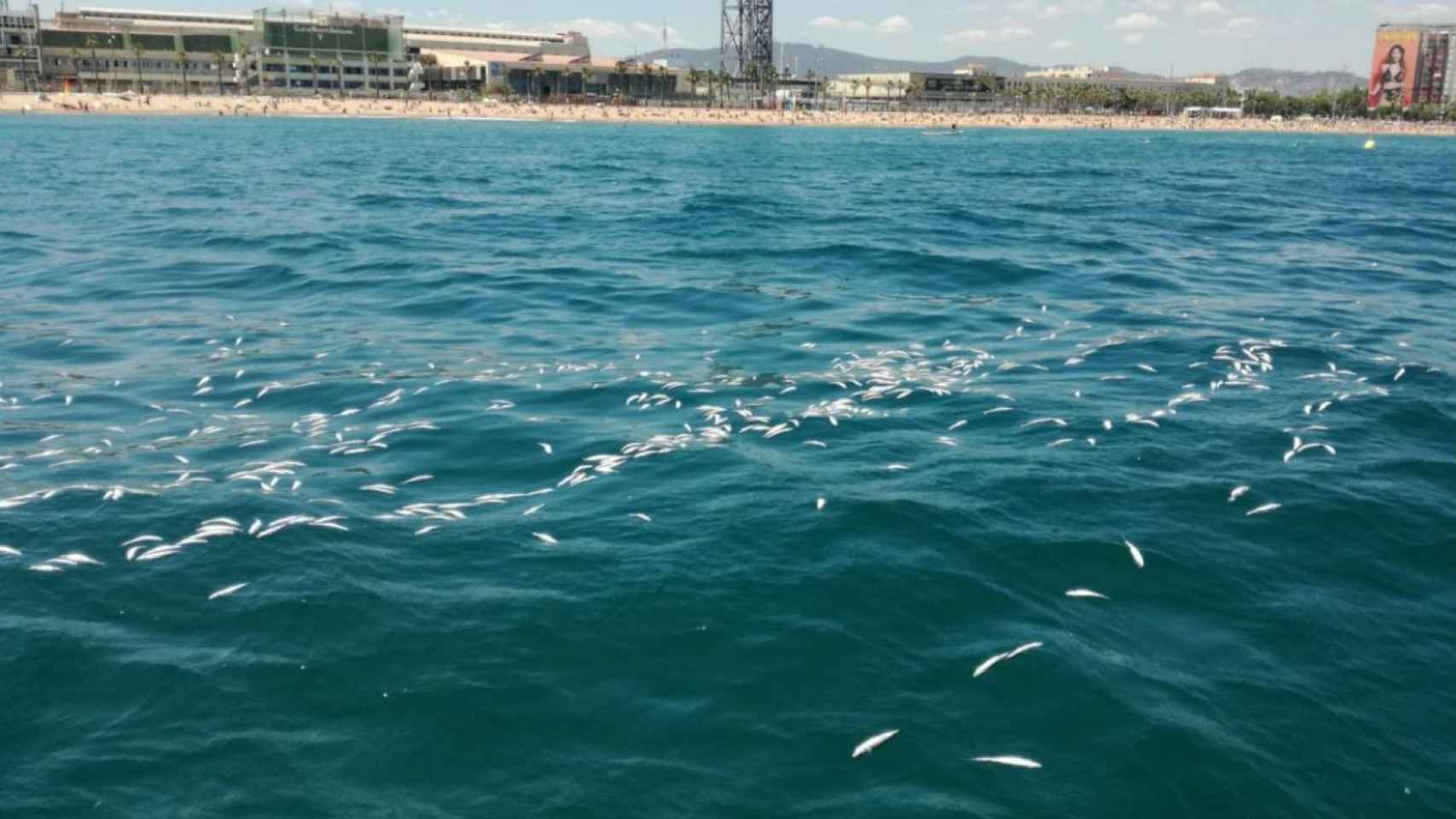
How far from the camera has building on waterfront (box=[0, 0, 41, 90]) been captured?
157m

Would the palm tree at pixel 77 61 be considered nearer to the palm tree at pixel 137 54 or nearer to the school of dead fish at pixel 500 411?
the palm tree at pixel 137 54

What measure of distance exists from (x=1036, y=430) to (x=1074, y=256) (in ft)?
53.7

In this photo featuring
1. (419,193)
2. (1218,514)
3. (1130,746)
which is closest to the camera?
(1130,746)

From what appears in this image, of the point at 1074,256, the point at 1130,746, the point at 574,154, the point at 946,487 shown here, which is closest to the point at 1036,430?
the point at 946,487

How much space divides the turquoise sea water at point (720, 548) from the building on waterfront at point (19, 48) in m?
167

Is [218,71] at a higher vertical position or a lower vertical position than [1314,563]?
higher

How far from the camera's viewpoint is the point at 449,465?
37.1 ft

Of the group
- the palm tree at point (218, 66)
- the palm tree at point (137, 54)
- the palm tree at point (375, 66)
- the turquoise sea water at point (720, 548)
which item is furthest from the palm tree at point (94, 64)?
the turquoise sea water at point (720, 548)

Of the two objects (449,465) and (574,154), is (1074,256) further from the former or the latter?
(574,154)

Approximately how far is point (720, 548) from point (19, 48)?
7499 inches

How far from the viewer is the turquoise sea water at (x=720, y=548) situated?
248 inches

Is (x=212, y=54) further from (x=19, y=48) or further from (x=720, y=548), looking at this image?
(x=720, y=548)

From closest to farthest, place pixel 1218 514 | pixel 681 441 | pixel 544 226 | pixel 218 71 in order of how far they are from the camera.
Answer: pixel 1218 514
pixel 681 441
pixel 544 226
pixel 218 71

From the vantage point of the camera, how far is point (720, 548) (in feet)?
30.1
